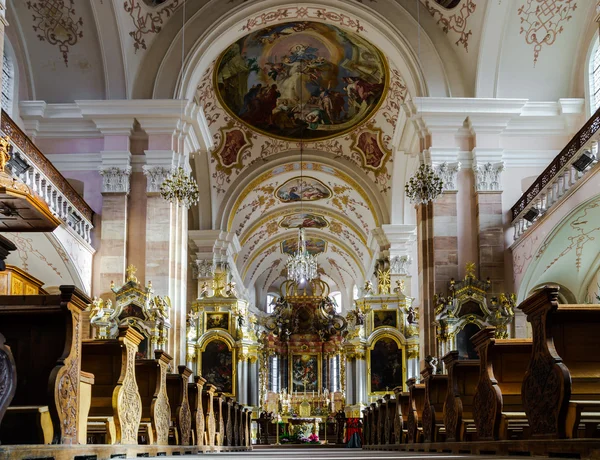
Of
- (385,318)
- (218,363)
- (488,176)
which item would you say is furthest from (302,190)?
(488,176)

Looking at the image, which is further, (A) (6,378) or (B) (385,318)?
(B) (385,318)

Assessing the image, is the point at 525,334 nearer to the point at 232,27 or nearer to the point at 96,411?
the point at 232,27

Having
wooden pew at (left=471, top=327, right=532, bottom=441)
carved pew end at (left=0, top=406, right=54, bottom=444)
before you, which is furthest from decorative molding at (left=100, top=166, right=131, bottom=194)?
carved pew end at (left=0, top=406, right=54, bottom=444)

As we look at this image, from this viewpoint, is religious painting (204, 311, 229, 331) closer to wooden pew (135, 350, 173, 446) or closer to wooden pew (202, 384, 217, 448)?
wooden pew (202, 384, 217, 448)

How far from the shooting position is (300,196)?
93.4 ft

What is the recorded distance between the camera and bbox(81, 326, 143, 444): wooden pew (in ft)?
24.4

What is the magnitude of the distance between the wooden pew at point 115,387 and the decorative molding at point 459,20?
11.7 metres

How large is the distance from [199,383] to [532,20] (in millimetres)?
10275

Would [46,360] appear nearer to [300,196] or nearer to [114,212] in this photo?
[114,212]

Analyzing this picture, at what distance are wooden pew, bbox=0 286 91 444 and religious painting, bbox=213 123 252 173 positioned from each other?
17.6m

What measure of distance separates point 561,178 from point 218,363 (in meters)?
12.4

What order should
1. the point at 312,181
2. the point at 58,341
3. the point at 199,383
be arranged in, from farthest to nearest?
the point at 312,181, the point at 199,383, the point at 58,341

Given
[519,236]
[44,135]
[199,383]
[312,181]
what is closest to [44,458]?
[199,383]

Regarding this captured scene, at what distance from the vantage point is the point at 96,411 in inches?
318
